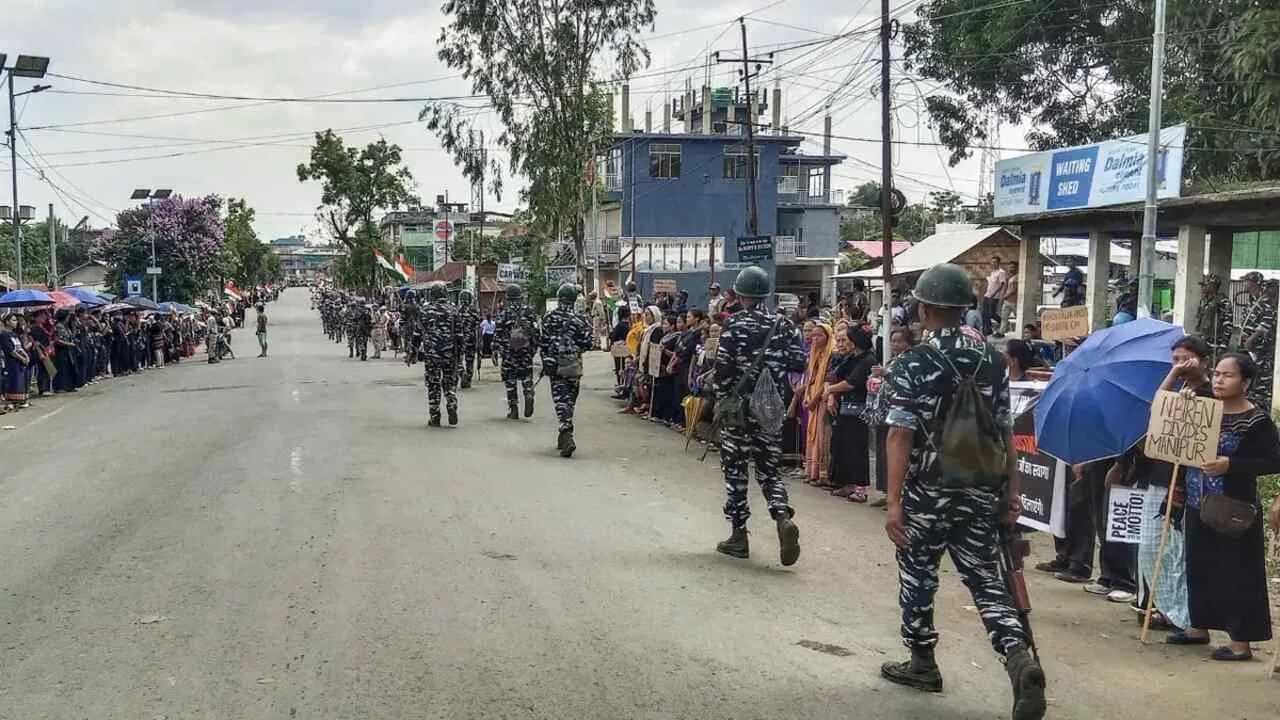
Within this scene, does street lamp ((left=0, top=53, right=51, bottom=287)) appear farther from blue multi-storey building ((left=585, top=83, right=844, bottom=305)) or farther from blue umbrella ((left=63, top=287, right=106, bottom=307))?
blue multi-storey building ((left=585, top=83, right=844, bottom=305))

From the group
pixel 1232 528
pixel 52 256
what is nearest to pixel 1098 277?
pixel 1232 528

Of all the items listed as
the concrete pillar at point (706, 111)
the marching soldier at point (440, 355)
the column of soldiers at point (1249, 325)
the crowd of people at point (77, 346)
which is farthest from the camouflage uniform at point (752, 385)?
the concrete pillar at point (706, 111)

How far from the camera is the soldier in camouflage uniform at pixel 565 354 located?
1330 cm

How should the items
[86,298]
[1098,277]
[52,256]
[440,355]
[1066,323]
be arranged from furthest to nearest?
1. [52,256]
2. [86,298]
3. [1098,277]
4. [440,355]
5. [1066,323]

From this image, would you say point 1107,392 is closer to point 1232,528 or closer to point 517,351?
point 1232,528

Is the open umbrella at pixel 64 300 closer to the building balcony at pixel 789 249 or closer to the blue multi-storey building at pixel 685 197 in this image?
the blue multi-storey building at pixel 685 197

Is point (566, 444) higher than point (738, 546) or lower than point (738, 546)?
lower

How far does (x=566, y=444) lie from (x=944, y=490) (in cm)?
830

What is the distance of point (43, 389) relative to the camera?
2464 cm

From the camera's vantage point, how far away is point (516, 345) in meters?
16.3

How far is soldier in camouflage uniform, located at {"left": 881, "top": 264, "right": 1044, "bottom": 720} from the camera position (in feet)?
16.7

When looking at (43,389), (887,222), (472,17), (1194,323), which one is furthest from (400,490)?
(472,17)

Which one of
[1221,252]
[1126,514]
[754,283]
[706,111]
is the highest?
[706,111]

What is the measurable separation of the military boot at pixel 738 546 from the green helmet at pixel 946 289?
3.28 meters
